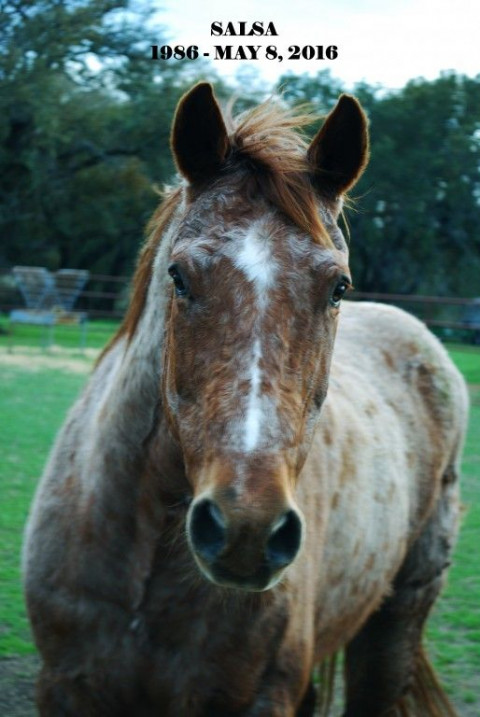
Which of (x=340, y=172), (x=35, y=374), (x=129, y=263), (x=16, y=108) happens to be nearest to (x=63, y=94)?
(x=16, y=108)

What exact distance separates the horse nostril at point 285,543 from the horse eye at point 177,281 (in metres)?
0.59

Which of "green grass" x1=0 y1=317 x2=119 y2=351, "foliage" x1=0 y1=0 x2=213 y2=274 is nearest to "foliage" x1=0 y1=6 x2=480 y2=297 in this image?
"foliage" x1=0 y1=0 x2=213 y2=274

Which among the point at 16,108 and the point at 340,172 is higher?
the point at 340,172

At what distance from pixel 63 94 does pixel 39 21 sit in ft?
9.91

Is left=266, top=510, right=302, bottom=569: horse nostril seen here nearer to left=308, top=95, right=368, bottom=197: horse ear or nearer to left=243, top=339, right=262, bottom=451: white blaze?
left=243, top=339, right=262, bottom=451: white blaze

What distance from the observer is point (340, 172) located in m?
2.27

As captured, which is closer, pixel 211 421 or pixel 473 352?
pixel 211 421

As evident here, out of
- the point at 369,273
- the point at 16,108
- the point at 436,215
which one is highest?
the point at 16,108

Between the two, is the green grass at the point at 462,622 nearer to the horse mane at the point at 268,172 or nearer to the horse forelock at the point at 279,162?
the horse mane at the point at 268,172

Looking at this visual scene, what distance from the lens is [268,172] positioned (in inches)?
83.5

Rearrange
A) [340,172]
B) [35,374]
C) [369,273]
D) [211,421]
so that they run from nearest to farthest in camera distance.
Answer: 1. [211,421]
2. [340,172]
3. [35,374]
4. [369,273]

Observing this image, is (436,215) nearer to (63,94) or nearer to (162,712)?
(63,94)

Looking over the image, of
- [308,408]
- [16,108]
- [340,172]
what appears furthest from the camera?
[16,108]

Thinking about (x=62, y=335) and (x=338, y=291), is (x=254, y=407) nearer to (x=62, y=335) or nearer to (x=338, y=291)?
(x=338, y=291)
